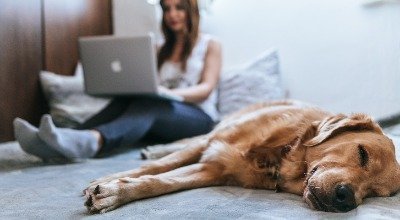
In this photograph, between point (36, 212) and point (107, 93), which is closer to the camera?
point (36, 212)

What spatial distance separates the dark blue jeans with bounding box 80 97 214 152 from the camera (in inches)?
95.2

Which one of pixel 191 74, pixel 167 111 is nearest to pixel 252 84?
pixel 191 74

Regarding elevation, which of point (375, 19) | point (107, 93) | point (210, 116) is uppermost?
point (375, 19)

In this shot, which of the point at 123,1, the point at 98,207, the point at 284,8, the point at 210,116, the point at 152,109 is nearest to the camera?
the point at 98,207

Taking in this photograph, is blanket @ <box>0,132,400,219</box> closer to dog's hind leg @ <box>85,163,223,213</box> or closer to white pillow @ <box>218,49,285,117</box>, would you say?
dog's hind leg @ <box>85,163,223,213</box>

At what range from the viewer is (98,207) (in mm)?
1352

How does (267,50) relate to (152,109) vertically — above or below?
above

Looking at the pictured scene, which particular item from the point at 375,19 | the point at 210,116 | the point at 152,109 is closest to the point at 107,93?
the point at 152,109

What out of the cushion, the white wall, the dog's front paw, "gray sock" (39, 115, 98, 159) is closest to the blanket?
the dog's front paw

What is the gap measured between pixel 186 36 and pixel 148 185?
5.84 feet

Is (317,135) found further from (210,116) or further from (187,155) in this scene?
(210,116)

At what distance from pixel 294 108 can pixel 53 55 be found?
1.99 m

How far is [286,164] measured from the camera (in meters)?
1.66

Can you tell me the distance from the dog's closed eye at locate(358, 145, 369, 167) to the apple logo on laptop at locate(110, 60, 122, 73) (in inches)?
55.6
